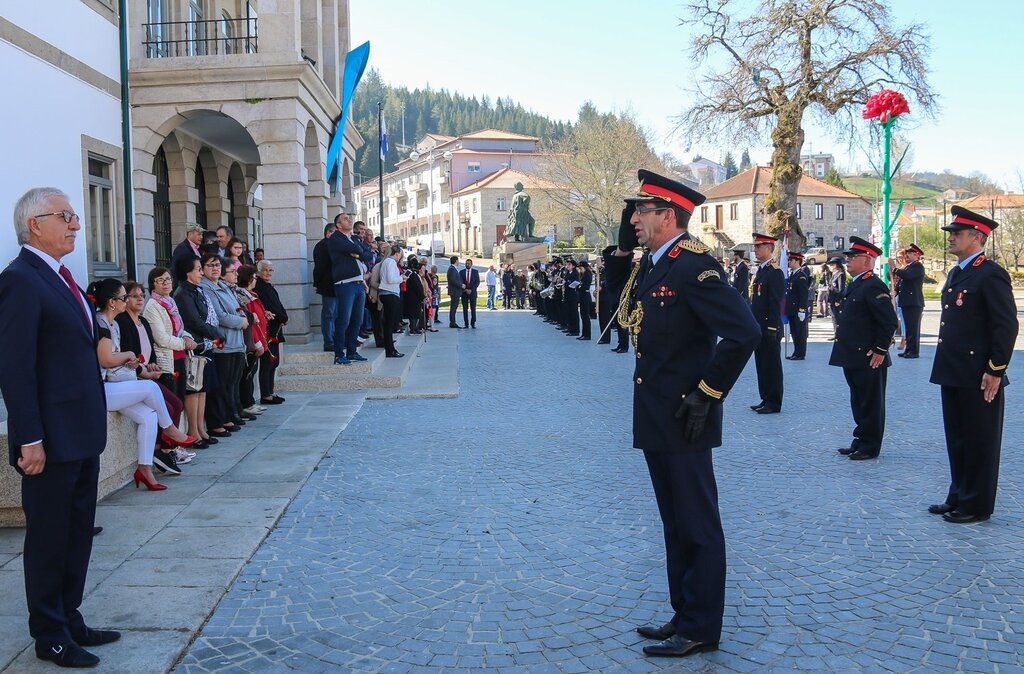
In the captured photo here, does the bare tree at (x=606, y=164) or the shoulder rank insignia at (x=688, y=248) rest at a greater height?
the bare tree at (x=606, y=164)

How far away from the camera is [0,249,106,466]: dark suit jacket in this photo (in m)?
3.59

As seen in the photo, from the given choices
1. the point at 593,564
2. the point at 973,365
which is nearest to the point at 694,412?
the point at 593,564

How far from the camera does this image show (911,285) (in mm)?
16297

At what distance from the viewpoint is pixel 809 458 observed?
7672mm

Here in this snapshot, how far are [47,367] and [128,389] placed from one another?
9.25ft

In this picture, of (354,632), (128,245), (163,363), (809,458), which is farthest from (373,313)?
(354,632)

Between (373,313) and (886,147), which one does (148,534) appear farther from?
(886,147)

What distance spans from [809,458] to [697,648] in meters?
4.26

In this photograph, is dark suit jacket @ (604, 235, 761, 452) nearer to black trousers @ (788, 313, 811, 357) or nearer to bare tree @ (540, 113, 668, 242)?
black trousers @ (788, 313, 811, 357)

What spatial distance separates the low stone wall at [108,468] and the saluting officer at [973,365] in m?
5.70

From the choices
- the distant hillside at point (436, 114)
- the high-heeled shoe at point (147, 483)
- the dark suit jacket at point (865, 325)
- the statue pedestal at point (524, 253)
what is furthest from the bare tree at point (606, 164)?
the distant hillside at point (436, 114)

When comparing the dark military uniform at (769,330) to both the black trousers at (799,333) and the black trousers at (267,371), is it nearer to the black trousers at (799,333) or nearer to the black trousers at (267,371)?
the black trousers at (799,333)

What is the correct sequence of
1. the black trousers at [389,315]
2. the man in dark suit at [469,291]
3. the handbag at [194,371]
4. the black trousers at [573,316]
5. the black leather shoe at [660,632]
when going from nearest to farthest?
the black leather shoe at [660,632]
the handbag at [194,371]
the black trousers at [389,315]
the black trousers at [573,316]
the man in dark suit at [469,291]

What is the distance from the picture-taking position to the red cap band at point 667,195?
397 cm
